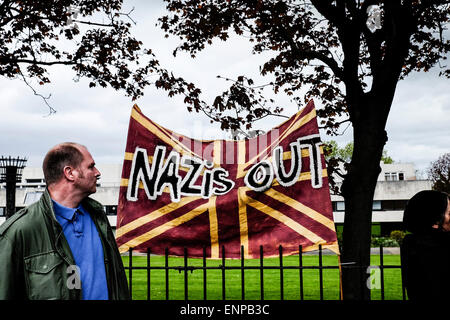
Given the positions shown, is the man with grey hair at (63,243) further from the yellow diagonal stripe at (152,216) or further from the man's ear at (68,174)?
the yellow diagonal stripe at (152,216)

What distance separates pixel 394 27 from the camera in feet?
24.0

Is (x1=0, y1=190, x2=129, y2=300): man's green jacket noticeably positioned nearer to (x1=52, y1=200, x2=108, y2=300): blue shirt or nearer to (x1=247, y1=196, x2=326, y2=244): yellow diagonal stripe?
(x1=52, y1=200, x2=108, y2=300): blue shirt

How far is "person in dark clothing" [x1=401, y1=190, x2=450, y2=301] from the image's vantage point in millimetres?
3480

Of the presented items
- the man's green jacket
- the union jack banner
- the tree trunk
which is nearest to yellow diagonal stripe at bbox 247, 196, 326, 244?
the union jack banner

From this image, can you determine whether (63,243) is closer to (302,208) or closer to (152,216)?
(152,216)

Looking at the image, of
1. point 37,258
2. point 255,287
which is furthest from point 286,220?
point 255,287

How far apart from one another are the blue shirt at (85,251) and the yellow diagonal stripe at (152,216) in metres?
3.06

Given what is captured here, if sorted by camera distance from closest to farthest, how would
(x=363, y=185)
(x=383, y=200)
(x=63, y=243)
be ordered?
(x=63, y=243) < (x=363, y=185) < (x=383, y=200)

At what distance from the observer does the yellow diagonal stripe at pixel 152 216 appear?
646cm

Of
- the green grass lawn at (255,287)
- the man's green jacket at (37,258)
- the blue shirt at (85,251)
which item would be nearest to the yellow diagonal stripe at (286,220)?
the blue shirt at (85,251)

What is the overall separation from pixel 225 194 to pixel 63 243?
140 inches

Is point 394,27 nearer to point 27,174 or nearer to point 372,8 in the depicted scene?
point 372,8

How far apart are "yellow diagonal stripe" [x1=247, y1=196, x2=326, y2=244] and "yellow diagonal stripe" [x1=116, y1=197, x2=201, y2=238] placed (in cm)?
83

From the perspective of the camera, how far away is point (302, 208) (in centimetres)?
639
